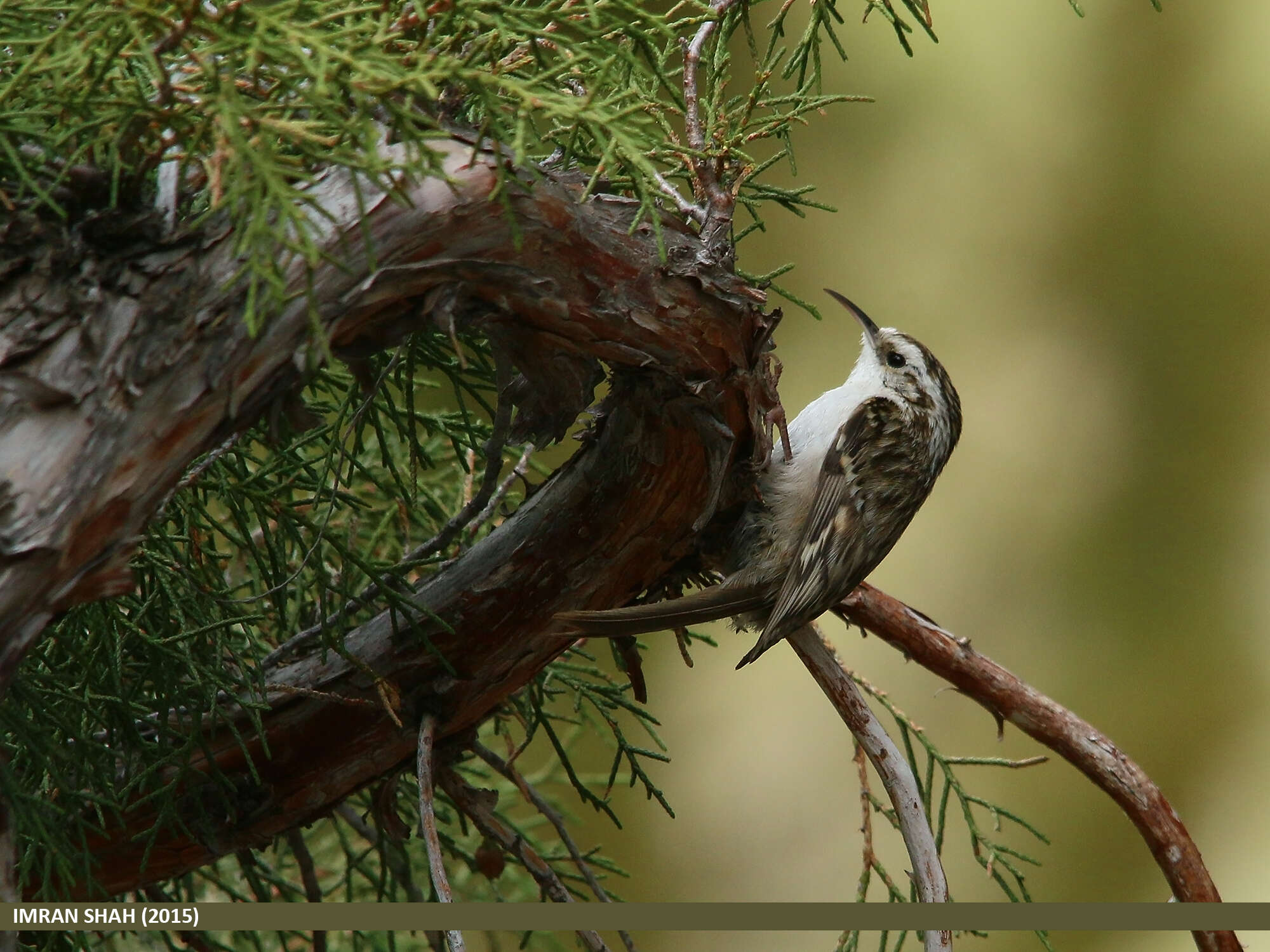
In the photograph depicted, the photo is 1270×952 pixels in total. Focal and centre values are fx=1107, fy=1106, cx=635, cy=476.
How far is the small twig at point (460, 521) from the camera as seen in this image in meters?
1.21

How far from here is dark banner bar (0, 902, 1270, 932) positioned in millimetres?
1239

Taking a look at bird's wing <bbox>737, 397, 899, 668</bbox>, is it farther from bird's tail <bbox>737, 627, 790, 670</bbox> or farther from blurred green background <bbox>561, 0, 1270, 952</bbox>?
blurred green background <bbox>561, 0, 1270, 952</bbox>

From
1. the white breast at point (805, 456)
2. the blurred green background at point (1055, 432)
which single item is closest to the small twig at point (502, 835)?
the white breast at point (805, 456)

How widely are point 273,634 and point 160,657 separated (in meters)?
0.56

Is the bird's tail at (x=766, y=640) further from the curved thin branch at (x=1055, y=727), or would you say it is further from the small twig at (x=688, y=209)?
the small twig at (x=688, y=209)

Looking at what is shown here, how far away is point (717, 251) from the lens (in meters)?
1.17

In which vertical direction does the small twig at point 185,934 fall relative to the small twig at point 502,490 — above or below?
below

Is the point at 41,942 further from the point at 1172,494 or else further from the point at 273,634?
the point at 1172,494

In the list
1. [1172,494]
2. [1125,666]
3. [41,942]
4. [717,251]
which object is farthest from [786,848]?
[717,251]

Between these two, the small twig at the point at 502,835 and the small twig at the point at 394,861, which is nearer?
the small twig at the point at 502,835

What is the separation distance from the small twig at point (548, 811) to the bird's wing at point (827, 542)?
370mm

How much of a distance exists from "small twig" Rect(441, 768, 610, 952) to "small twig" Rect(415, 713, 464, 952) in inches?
4.6

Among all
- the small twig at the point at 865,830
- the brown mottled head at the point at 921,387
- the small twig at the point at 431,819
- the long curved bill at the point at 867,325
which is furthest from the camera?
the long curved bill at the point at 867,325

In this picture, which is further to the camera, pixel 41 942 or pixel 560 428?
pixel 41 942
